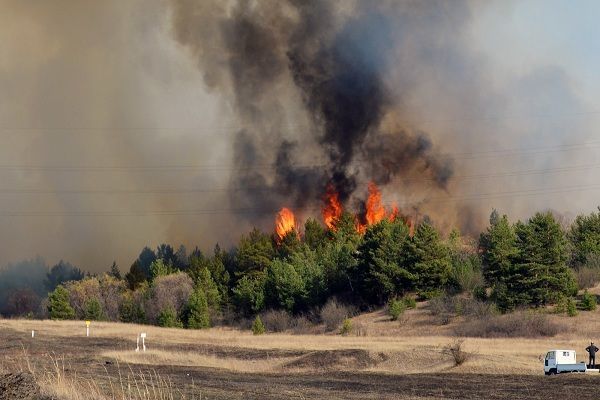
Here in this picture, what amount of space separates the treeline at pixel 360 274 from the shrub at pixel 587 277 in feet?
0.37

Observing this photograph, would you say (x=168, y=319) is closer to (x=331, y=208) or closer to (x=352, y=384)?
(x=331, y=208)

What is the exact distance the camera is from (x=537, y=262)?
85.6 metres

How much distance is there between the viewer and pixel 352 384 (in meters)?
37.4

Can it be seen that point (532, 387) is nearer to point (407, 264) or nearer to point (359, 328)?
point (359, 328)

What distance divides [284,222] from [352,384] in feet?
383

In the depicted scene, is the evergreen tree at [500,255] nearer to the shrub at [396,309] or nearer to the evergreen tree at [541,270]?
the evergreen tree at [541,270]

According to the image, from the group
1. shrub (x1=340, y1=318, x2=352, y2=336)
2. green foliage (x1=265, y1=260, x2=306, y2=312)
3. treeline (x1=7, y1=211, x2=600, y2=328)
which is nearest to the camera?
treeline (x1=7, y1=211, x2=600, y2=328)

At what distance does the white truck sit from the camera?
40.5m

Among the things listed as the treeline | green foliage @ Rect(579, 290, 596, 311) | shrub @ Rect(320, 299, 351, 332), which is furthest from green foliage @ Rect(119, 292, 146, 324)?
green foliage @ Rect(579, 290, 596, 311)

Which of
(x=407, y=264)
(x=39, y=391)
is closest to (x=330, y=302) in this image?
(x=407, y=264)

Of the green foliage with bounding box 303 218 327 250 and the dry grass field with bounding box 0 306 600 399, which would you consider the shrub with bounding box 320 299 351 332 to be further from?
the green foliage with bounding box 303 218 327 250

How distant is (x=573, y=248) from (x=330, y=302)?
2777 cm

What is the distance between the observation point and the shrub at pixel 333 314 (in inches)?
3799

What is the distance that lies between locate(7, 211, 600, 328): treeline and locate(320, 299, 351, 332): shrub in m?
2.40
